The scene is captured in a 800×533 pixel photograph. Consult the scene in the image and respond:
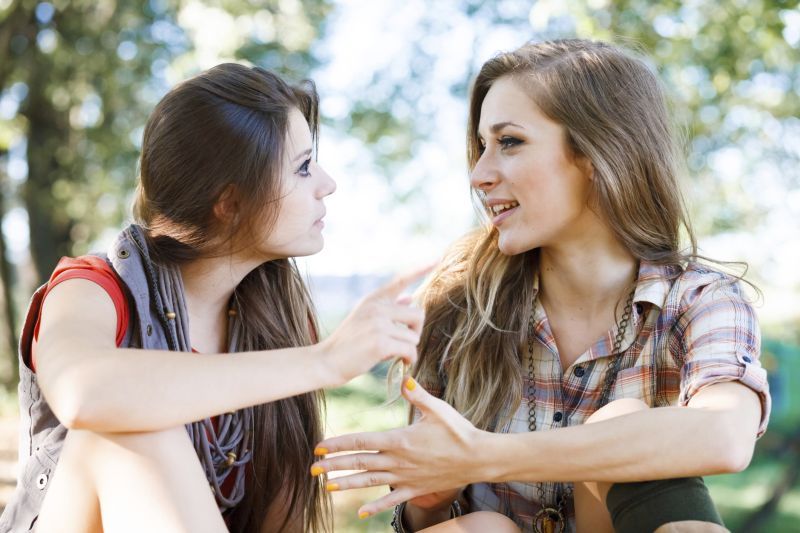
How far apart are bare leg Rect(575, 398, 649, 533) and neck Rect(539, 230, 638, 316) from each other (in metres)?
0.48

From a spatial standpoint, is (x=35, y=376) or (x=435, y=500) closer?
(x=35, y=376)

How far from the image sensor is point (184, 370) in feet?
5.74

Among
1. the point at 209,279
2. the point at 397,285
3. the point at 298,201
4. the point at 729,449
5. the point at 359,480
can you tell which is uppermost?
the point at 298,201

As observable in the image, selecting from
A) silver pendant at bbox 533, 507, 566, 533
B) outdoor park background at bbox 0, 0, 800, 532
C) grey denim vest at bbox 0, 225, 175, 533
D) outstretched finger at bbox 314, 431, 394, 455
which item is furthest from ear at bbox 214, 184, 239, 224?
outdoor park background at bbox 0, 0, 800, 532

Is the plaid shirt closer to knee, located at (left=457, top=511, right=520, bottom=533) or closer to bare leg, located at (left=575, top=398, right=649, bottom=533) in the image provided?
bare leg, located at (left=575, top=398, right=649, bottom=533)

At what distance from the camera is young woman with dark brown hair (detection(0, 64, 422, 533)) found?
5.68ft

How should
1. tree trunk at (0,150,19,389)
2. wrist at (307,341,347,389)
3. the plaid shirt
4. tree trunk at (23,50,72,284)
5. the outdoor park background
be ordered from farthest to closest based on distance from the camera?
tree trunk at (0,150,19,389)
tree trunk at (23,50,72,284)
the outdoor park background
the plaid shirt
wrist at (307,341,347,389)

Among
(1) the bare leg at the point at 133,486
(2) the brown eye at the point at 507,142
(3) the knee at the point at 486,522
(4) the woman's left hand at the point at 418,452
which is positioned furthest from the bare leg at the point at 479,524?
(2) the brown eye at the point at 507,142

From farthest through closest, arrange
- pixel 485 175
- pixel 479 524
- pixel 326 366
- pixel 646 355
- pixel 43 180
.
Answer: pixel 43 180 → pixel 485 175 → pixel 646 355 → pixel 479 524 → pixel 326 366

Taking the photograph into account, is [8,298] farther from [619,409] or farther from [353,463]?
[619,409]

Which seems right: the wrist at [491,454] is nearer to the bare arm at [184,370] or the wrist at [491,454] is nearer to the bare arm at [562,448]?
the bare arm at [562,448]

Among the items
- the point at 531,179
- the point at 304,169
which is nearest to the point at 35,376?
the point at 304,169

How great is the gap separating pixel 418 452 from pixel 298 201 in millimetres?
745

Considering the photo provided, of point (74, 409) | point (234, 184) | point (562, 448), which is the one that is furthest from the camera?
point (234, 184)
